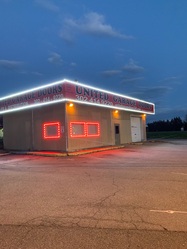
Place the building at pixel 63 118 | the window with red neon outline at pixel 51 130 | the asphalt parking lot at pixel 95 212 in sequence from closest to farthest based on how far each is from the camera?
the asphalt parking lot at pixel 95 212
the building at pixel 63 118
the window with red neon outline at pixel 51 130

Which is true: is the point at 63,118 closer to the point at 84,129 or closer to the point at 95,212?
the point at 84,129

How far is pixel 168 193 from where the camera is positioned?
722 cm

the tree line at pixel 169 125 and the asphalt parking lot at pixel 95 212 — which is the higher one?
the tree line at pixel 169 125

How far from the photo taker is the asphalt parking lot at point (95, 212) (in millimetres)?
4270

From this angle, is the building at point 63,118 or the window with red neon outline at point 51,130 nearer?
the building at point 63,118

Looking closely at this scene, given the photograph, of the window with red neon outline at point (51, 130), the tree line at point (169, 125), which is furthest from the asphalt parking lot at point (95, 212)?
the tree line at point (169, 125)

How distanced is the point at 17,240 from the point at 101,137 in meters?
21.0

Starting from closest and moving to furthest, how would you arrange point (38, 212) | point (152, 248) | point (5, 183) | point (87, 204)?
1. point (152, 248)
2. point (38, 212)
3. point (87, 204)
4. point (5, 183)

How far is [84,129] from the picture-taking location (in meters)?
22.7

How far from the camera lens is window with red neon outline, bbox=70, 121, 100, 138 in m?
21.5

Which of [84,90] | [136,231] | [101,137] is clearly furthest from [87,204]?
[101,137]

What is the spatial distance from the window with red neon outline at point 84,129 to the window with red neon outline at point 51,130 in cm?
120

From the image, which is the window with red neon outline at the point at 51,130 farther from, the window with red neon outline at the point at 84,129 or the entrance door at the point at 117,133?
the entrance door at the point at 117,133

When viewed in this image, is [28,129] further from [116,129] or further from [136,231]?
[136,231]
